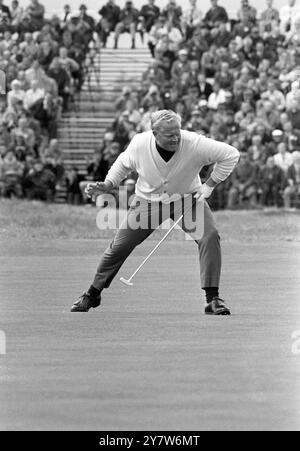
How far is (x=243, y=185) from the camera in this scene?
25719 mm

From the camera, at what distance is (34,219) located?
24266 mm

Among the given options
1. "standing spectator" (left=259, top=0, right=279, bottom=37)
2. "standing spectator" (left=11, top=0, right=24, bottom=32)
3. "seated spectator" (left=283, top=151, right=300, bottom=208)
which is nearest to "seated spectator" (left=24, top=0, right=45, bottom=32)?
"standing spectator" (left=11, top=0, right=24, bottom=32)

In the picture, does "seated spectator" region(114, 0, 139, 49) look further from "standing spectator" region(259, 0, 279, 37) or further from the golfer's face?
the golfer's face

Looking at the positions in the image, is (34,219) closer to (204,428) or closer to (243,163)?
(243,163)

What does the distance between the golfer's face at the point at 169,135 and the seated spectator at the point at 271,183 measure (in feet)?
45.1

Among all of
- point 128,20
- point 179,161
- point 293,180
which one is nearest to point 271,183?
point 293,180

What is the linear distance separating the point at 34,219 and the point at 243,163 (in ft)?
12.8

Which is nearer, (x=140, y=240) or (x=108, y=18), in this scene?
(x=140, y=240)

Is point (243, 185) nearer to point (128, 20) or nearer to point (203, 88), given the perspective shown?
point (203, 88)

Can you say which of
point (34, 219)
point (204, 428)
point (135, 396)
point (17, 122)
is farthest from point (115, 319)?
point (17, 122)

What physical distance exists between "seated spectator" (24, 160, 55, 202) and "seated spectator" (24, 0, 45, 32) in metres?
4.64

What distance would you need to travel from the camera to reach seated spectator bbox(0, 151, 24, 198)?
26.2 m

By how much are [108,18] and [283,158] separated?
6.89 meters
